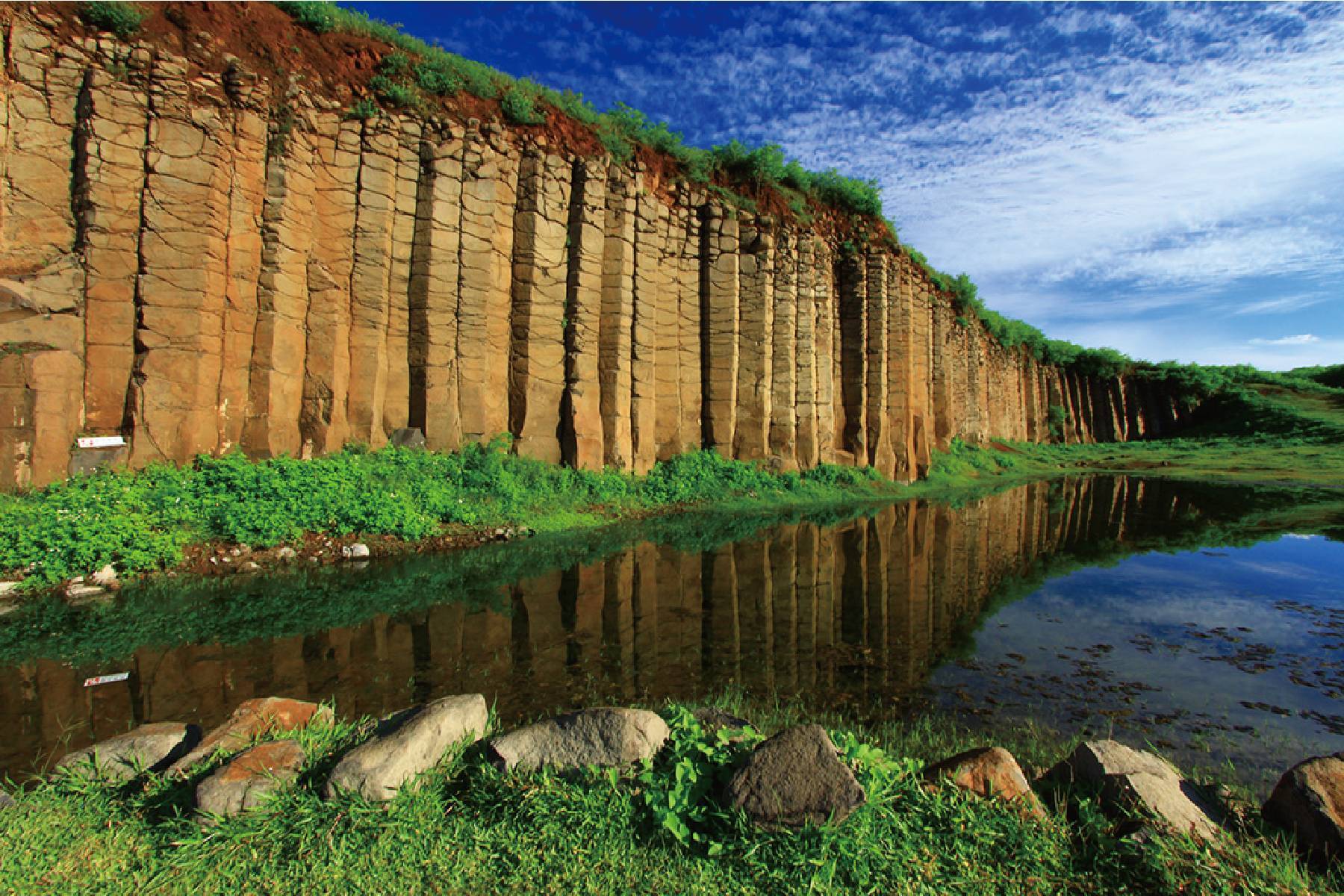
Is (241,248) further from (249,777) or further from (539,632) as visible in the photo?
(249,777)

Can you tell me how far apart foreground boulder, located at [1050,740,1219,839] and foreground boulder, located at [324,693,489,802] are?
3214 millimetres

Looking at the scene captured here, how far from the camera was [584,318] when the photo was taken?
15.9 m

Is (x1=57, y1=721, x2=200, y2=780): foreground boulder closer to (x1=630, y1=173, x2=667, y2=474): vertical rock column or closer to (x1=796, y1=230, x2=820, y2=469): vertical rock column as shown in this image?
(x1=630, y1=173, x2=667, y2=474): vertical rock column

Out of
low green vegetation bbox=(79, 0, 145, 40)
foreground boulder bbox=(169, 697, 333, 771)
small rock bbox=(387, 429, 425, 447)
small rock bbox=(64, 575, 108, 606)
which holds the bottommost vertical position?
foreground boulder bbox=(169, 697, 333, 771)

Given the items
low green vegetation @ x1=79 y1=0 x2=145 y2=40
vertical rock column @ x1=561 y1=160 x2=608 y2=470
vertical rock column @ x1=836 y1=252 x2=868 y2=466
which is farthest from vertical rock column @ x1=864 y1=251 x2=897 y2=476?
low green vegetation @ x1=79 y1=0 x2=145 y2=40

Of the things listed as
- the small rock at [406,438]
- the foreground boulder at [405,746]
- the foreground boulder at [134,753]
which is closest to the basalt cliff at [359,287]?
the small rock at [406,438]

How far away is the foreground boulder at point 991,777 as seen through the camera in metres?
3.02

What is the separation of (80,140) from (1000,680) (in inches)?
584

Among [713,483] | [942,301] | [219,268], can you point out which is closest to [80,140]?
[219,268]

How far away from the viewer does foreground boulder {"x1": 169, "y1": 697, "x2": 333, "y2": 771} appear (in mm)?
3377

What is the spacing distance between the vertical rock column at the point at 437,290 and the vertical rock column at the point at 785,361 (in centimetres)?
968

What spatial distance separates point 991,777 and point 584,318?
14.2 meters

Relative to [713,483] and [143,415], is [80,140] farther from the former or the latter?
[713,483]

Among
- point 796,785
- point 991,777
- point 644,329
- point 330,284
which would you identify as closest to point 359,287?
point 330,284
